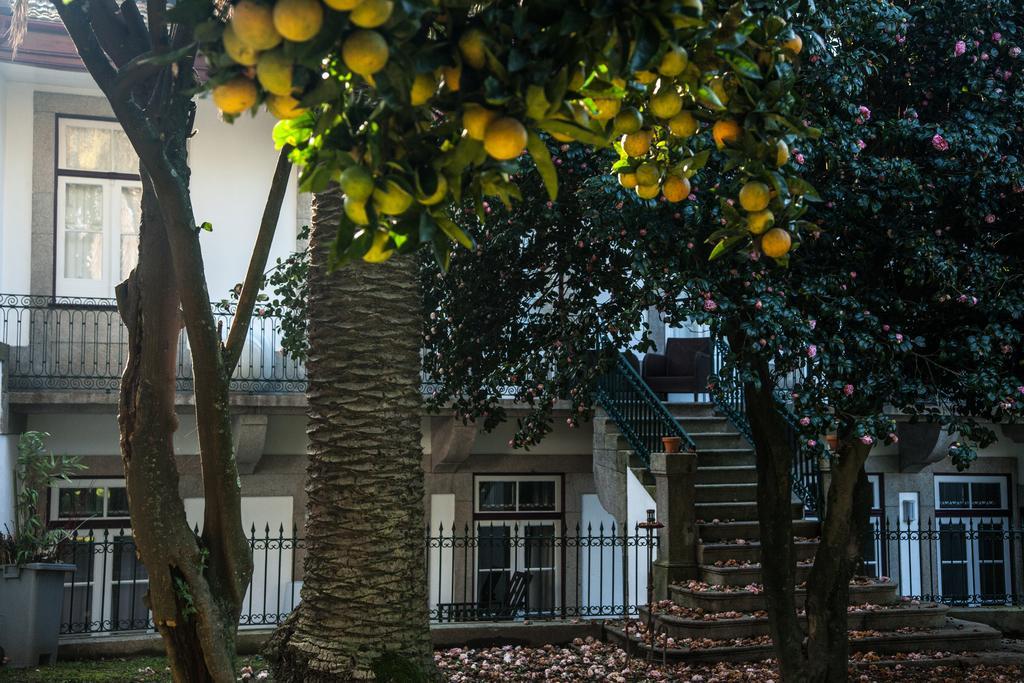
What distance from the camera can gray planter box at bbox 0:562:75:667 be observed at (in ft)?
31.0

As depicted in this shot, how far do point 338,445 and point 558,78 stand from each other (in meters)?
3.97

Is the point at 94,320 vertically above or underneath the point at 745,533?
above

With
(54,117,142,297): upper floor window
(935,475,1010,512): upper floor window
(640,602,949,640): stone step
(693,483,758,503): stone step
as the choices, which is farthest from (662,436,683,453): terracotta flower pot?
(54,117,142,297): upper floor window

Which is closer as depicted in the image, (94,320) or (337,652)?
(337,652)

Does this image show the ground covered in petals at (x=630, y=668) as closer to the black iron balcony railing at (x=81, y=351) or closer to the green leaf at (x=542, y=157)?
the black iron balcony railing at (x=81, y=351)

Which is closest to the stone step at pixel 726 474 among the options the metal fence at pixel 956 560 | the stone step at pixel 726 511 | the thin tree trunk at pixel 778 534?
the stone step at pixel 726 511

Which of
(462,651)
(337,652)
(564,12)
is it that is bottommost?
(462,651)

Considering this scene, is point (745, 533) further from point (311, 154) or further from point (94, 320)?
point (311, 154)

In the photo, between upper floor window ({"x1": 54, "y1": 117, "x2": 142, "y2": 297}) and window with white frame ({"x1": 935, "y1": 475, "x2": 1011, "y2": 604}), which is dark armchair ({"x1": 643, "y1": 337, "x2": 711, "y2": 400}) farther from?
upper floor window ({"x1": 54, "y1": 117, "x2": 142, "y2": 297})

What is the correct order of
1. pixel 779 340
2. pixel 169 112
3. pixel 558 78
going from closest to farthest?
pixel 558 78 → pixel 169 112 → pixel 779 340

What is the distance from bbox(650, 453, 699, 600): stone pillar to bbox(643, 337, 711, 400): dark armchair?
3.14 m

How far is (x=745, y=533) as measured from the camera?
468 inches

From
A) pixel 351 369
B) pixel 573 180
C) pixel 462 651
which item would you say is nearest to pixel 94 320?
pixel 462 651

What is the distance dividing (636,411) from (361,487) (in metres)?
8.12
